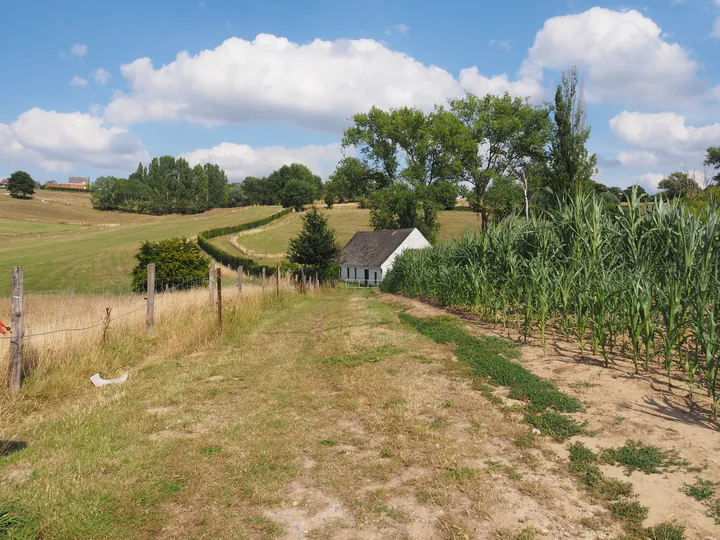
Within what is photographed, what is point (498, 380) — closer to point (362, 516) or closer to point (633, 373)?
point (633, 373)

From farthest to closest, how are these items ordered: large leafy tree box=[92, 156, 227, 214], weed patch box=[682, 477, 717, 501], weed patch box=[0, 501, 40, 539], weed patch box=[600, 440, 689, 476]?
large leafy tree box=[92, 156, 227, 214] < weed patch box=[600, 440, 689, 476] < weed patch box=[682, 477, 717, 501] < weed patch box=[0, 501, 40, 539]

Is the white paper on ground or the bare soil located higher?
the bare soil

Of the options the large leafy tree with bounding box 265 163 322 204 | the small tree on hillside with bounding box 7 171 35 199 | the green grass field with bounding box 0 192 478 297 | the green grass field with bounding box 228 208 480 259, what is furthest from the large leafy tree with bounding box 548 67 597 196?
the small tree on hillside with bounding box 7 171 35 199

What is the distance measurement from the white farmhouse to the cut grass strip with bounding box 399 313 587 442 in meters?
34.7

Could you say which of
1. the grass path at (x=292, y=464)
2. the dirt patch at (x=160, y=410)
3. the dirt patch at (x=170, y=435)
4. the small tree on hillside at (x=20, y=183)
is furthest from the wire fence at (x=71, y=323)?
the small tree on hillside at (x=20, y=183)

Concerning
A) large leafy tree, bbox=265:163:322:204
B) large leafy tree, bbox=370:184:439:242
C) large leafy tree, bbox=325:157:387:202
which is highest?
large leafy tree, bbox=265:163:322:204

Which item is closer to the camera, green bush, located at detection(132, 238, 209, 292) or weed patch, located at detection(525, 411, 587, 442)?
weed patch, located at detection(525, 411, 587, 442)

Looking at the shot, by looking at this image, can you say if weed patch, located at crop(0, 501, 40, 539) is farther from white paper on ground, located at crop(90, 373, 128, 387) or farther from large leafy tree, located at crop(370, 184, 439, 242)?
large leafy tree, located at crop(370, 184, 439, 242)

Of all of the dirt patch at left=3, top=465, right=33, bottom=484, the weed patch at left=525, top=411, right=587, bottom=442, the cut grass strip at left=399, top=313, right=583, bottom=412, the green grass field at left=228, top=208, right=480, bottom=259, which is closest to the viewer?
the dirt patch at left=3, top=465, right=33, bottom=484

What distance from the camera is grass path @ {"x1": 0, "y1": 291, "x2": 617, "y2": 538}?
369 centimetres

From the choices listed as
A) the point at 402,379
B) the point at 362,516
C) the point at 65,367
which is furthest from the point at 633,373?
the point at 65,367

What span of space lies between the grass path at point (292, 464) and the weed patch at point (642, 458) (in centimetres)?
55

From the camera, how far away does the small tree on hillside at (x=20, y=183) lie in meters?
101

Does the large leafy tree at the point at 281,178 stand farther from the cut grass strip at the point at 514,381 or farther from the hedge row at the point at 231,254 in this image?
the cut grass strip at the point at 514,381
